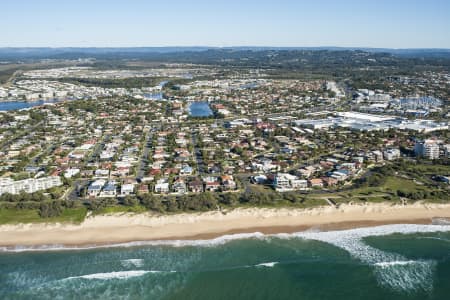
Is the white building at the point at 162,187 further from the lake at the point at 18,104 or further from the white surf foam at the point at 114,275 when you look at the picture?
the lake at the point at 18,104

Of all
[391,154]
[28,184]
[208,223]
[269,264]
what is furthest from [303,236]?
[28,184]

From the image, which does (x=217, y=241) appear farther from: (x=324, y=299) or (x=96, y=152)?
(x=96, y=152)

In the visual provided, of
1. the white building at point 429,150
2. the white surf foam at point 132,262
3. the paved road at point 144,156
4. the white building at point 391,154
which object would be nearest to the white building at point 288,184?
the paved road at point 144,156

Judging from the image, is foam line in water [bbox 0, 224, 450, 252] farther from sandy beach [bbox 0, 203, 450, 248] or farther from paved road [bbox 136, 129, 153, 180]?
paved road [bbox 136, 129, 153, 180]

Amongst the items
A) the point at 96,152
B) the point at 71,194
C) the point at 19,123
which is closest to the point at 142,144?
the point at 96,152

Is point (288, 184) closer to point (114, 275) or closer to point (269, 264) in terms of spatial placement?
point (269, 264)

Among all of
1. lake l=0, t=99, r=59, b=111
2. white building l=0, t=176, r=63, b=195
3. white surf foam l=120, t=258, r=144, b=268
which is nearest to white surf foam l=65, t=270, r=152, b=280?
white surf foam l=120, t=258, r=144, b=268
